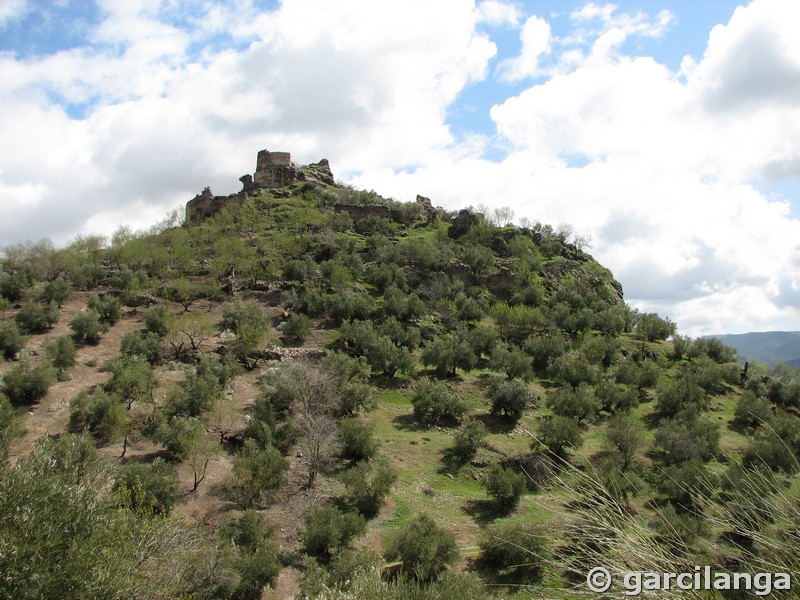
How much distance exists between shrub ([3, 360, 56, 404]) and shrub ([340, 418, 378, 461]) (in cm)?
1750

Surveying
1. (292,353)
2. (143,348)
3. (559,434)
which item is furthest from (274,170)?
(559,434)

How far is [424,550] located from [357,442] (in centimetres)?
974

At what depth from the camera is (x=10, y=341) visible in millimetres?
32875

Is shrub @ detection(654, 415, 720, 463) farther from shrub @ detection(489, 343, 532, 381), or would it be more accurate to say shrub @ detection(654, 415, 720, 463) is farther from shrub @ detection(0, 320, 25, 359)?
shrub @ detection(0, 320, 25, 359)

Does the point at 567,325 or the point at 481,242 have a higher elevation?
the point at 481,242

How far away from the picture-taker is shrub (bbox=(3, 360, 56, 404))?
27656mm

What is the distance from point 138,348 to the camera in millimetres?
35375

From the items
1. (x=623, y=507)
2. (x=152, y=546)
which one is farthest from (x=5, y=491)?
(x=623, y=507)

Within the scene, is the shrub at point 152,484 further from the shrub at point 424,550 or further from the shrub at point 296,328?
the shrub at point 296,328

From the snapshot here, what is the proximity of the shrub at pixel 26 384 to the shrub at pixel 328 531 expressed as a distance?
62.0 feet

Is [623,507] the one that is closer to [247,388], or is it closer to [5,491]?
[5,491]

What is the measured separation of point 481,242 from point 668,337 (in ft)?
96.5
